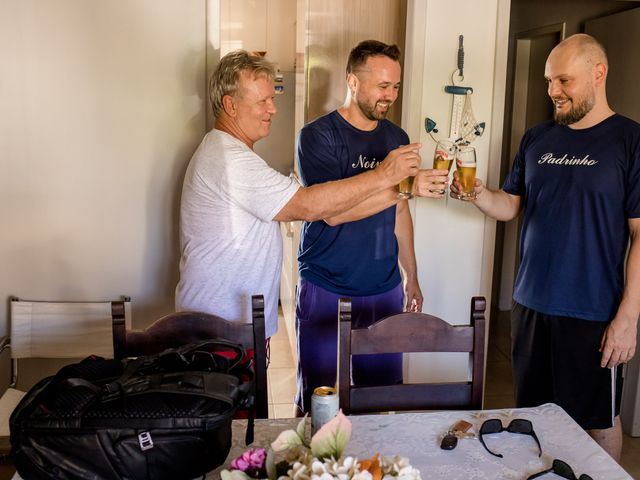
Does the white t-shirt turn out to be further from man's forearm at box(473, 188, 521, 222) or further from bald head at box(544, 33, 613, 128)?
bald head at box(544, 33, 613, 128)

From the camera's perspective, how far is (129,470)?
4.05 ft

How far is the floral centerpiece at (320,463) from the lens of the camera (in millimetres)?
928

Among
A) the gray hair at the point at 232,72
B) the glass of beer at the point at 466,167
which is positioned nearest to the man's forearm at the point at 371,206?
the glass of beer at the point at 466,167

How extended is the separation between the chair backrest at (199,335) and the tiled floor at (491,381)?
5.19 feet

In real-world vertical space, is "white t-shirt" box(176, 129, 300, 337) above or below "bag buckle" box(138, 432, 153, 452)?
above

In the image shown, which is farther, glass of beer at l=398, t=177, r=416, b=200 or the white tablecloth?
glass of beer at l=398, t=177, r=416, b=200

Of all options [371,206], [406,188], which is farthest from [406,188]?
[371,206]

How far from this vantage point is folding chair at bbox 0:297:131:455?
241 cm

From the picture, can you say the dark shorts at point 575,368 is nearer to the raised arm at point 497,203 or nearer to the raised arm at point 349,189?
the raised arm at point 497,203

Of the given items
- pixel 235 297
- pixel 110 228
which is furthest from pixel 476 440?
pixel 110 228

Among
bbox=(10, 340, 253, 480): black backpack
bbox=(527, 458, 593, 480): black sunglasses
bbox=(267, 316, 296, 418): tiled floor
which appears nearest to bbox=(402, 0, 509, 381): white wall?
bbox=(267, 316, 296, 418): tiled floor

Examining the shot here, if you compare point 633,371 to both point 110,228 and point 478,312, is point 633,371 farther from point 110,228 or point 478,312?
point 110,228

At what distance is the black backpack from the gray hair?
1058mm

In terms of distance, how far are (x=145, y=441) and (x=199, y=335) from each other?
0.52 m
